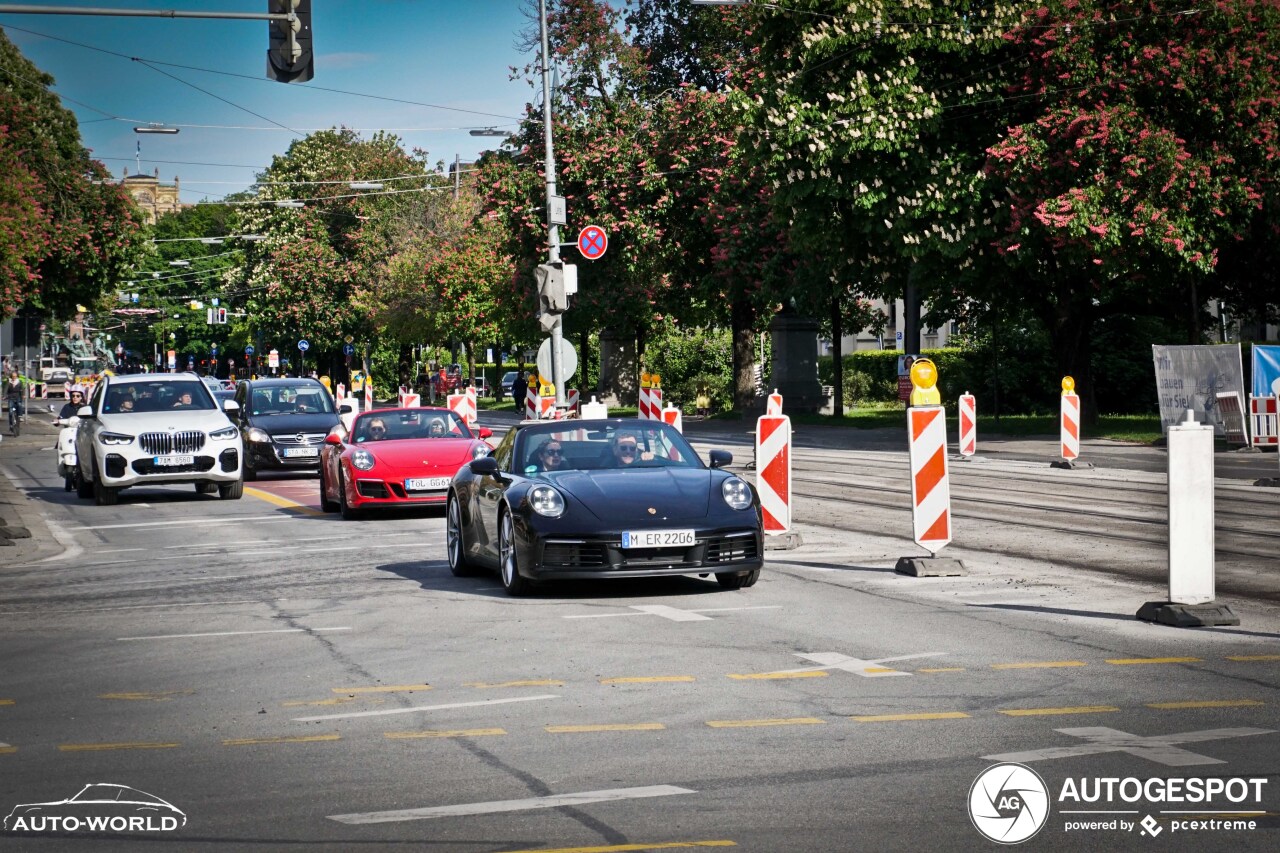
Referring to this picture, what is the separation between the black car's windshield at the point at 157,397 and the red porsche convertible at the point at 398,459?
480 cm

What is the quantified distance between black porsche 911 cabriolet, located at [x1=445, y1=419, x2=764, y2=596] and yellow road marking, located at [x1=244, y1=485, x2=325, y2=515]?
9.19m

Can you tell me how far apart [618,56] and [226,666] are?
46132mm

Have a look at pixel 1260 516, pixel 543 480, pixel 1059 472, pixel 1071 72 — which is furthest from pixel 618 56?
pixel 543 480

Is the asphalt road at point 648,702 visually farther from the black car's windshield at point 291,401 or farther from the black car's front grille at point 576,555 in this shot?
the black car's windshield at point 291,401

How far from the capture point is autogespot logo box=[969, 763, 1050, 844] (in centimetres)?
566

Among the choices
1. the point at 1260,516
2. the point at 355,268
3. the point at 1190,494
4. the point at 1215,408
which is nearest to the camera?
the point at 1190,494

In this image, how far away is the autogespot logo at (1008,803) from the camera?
5.66 meters

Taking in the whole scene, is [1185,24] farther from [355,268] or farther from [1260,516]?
[355,268]

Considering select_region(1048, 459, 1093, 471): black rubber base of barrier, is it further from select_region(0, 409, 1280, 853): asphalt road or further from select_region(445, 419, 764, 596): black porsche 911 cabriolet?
select_region(445, 419, 764, 596): black porsche 911 cabriolet

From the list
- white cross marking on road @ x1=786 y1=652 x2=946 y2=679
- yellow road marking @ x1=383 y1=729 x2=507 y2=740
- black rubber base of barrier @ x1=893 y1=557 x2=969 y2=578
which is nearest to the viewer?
yellow road marking @ x1=383 y1=729 x2=507 y2=740

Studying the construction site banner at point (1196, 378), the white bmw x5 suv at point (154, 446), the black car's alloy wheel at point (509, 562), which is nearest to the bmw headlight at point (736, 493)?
the black car's alloy wheel at point (509, 562)

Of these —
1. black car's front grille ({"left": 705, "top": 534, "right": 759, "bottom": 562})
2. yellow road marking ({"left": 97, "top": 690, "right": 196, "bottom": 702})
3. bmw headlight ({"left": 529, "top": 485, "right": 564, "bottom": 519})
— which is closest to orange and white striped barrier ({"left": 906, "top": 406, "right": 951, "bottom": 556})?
black car's front grille ({"left": 705, "top": 534, "right": 759, "bottom": 562})

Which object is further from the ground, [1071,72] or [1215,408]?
[1071,72]

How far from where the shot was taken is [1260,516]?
1805cm
